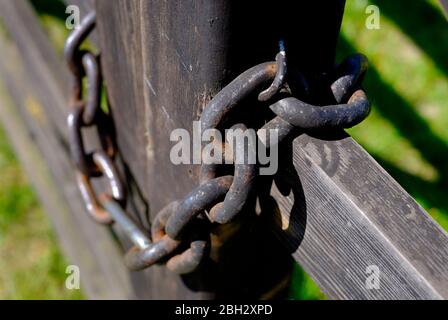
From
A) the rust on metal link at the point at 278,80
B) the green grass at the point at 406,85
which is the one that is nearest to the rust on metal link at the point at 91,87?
the rust on metal link at the point at 278,80

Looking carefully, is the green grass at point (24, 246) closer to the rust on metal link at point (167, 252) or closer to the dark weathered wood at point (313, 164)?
the rust on metal link at point (167, 252)

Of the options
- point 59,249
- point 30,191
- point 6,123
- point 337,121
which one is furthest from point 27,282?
point 337,121

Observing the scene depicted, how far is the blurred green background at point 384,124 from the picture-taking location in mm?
2479

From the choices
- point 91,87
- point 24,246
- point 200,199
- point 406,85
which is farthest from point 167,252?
point 406,85

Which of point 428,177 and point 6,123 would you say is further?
point 6,123

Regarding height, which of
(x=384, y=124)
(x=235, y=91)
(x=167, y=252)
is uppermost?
(x=235, y=91)

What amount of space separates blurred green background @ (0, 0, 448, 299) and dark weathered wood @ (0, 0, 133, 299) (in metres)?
0.23

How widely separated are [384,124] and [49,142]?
1.30 m

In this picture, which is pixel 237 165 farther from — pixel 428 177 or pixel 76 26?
pixel 428 177

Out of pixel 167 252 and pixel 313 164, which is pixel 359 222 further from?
pixel 167 252

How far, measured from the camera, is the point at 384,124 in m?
2.53

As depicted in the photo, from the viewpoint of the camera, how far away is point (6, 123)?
9.04ft

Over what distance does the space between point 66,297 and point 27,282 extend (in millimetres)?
192

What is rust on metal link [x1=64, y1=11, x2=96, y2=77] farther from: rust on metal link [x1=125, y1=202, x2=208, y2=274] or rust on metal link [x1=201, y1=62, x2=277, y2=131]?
rust on metal link [x1=201, y1=62, x2=277, y2=131]
